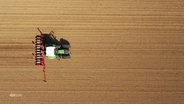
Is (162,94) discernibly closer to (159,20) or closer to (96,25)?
(159,20)

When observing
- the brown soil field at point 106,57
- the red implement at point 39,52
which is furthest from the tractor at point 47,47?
the brown soil field at point 106,57

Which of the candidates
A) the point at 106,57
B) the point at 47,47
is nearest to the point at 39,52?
the point at 47,47

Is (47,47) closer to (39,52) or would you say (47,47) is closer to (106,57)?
(39,52)

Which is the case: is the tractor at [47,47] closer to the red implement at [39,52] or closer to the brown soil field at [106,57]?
the red implement at [39,52]

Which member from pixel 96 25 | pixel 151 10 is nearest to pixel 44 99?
pixel 96 25

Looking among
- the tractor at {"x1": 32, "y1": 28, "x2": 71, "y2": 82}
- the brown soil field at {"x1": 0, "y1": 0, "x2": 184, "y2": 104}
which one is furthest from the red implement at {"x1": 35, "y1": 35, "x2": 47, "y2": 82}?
the brown soil field at {"x1": 0, "y1": 0, "x2": 184, "y2": 104}

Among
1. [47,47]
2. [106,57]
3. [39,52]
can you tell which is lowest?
[106,57]
